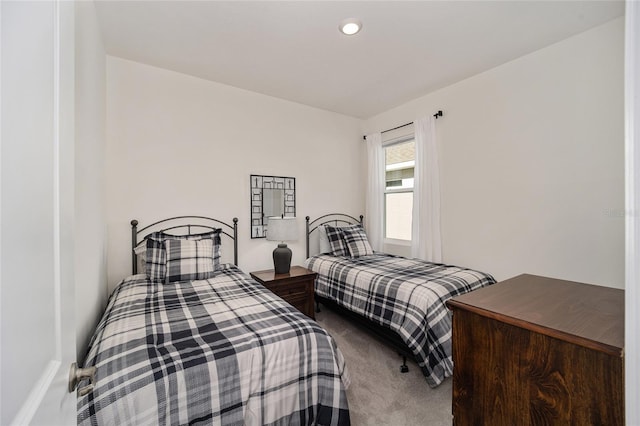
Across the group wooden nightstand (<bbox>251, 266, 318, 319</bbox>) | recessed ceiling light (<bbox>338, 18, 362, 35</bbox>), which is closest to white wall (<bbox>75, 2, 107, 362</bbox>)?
wooden nightstand (<bbox>251, 266, 318, 319</bbox>)

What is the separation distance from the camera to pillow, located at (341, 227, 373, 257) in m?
3.47

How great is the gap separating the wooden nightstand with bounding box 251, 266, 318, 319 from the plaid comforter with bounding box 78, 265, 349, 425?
3.31ft

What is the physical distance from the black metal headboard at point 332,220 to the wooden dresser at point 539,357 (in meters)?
2.69

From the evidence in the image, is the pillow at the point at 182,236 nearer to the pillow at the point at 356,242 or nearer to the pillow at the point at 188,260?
the pillow at the point at 188,260

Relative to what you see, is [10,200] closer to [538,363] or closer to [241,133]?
[538,363]

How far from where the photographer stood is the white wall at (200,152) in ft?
8.47

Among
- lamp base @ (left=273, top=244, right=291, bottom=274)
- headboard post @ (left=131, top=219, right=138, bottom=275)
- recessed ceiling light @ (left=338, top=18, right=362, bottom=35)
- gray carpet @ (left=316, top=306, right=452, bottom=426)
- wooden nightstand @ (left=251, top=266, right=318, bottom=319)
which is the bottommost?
gray carpet @ (left=316, top=306, right=452, bottom=426)

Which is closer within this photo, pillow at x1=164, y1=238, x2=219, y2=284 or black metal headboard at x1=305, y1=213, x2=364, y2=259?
pillow at x1=164, y1=238, x2=219, y2=284

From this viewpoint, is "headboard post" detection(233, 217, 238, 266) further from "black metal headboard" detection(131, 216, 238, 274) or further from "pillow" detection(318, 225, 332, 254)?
"pillow" detection(318, 225, 332, 254)

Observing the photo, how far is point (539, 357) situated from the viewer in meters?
0.90

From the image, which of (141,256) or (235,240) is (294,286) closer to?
(235,240)

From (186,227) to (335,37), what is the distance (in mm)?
2310

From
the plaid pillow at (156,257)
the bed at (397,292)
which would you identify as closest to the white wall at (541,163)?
the bed at (397,292)

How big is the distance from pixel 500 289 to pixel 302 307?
Result: 2038mm
